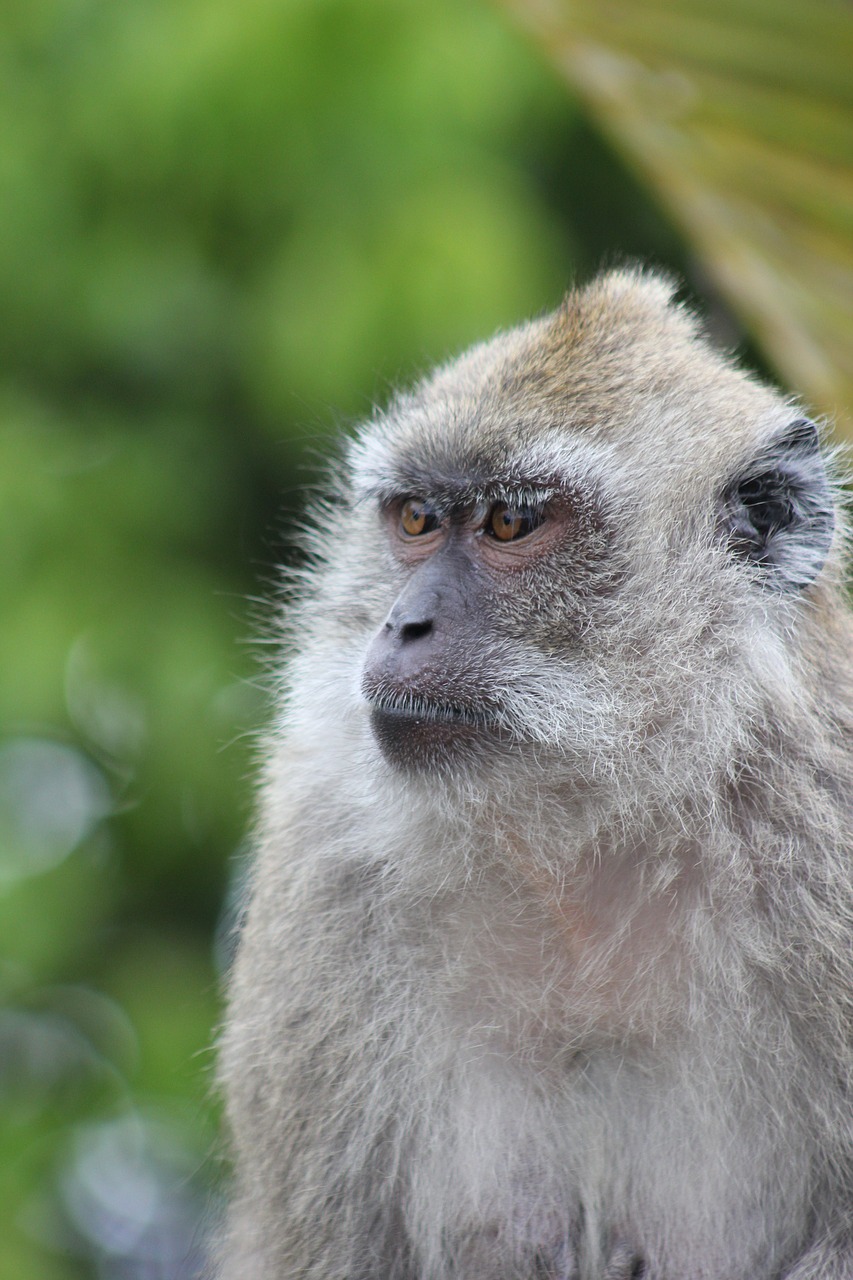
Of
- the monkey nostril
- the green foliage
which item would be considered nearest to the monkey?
the monkey nostril

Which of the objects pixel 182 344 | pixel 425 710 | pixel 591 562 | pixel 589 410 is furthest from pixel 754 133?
pixel 182 344

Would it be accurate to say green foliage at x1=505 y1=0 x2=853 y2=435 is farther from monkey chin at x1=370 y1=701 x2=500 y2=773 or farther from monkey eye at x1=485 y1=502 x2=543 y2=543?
monkey chin at x1=370 y1=701 x2=500 y2=773

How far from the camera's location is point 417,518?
12.8 ft

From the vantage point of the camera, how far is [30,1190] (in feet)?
21.9

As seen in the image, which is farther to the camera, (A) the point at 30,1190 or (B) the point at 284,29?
(A) the point at 30,1190

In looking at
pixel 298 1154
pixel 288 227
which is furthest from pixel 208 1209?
pixel 288 227

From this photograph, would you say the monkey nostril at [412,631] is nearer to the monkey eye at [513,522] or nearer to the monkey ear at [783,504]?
the monkey eye at [513,522]

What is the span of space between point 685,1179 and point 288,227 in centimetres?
436

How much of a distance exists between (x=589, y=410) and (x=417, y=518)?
55 centimetres

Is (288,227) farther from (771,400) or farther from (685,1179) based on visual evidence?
(685,1179)

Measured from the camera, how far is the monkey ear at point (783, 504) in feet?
11.6

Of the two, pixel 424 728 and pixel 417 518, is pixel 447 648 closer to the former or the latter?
pixel 424 728

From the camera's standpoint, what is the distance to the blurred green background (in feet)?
18.6

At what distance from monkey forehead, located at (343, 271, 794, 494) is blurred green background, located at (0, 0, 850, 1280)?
97cm
